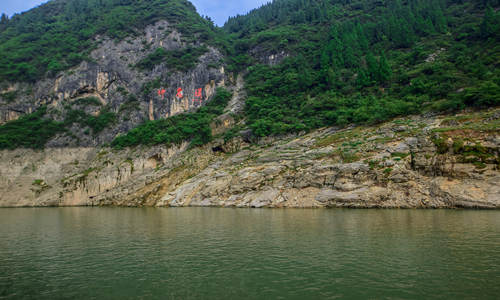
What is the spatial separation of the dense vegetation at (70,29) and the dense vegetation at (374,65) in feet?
102

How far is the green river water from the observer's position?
35.8 feet

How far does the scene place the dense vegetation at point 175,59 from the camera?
95812 mm

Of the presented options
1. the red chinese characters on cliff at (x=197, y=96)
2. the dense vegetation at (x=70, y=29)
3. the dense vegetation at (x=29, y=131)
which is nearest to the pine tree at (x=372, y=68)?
the red chinese characters on cliff at (x=197, y=96)

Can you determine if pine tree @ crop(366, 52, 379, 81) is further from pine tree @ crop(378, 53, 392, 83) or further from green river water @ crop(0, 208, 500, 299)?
green river water @ crop(0, 208, 500, 299)

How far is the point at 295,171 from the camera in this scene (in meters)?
47.6

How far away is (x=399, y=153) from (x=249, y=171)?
23.9 meters

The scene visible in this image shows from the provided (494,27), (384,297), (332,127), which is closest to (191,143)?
(332,127)

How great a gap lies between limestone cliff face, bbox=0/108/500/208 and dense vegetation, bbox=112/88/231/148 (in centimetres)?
245

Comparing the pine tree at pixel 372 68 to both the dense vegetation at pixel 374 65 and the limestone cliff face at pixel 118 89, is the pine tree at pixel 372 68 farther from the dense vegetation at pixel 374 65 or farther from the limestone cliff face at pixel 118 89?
the limestone cliff face at pixel 118 89

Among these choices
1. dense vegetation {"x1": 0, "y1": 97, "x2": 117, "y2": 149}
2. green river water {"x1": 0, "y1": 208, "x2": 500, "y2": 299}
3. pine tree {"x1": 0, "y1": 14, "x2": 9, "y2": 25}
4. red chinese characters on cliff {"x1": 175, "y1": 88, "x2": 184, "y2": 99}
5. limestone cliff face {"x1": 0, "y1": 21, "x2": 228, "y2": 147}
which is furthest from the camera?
pine tree {"x1": 0, "y1": 14, "x2": 9, "y2": 25}

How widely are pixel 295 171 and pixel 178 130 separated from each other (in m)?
36.5

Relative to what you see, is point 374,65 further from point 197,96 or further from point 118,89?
point 118,89

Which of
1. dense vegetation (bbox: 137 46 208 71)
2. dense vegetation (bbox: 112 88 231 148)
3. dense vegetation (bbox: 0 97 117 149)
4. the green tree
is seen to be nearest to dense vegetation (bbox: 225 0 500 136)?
the green tree

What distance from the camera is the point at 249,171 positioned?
51.8 metres
